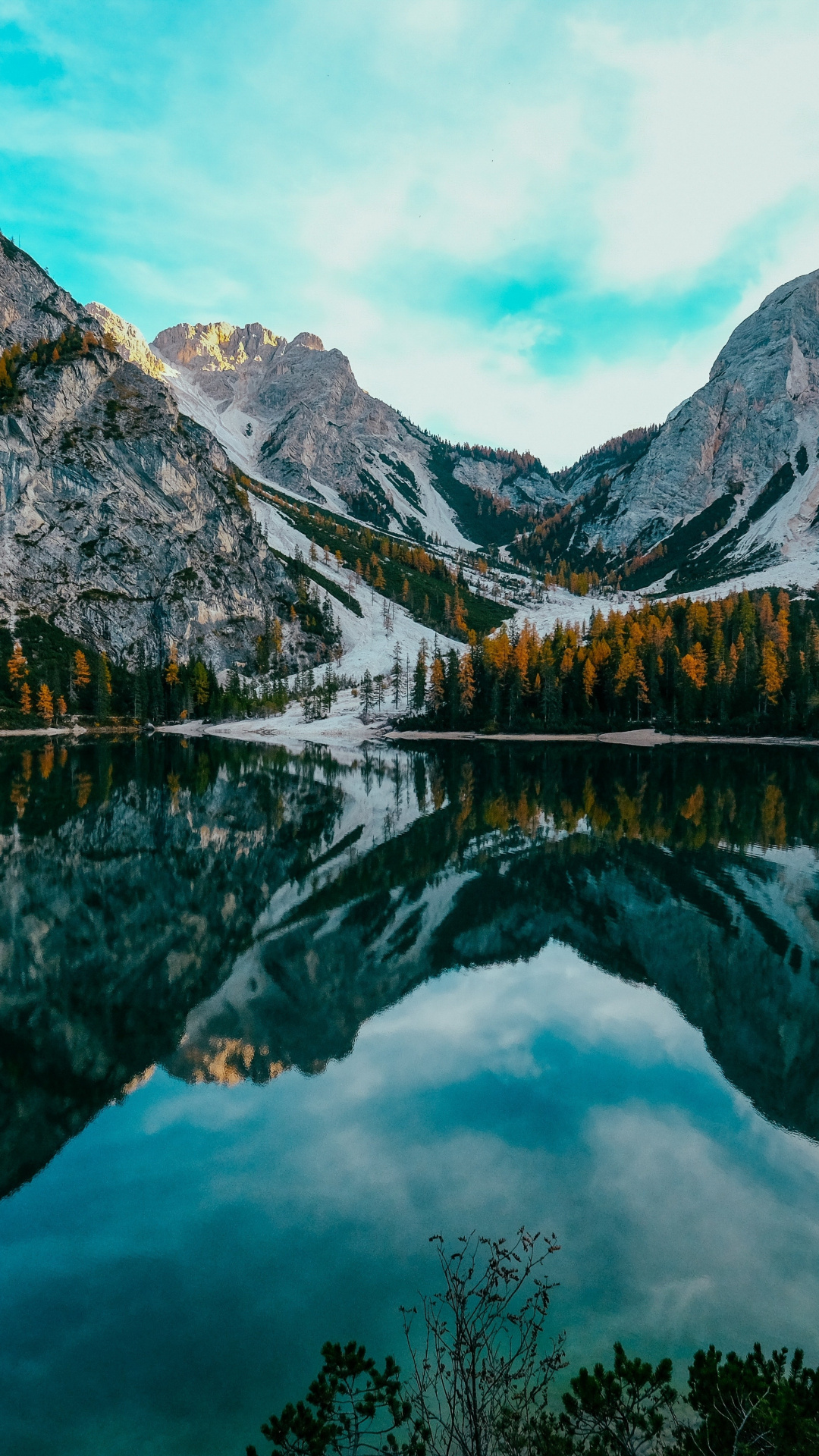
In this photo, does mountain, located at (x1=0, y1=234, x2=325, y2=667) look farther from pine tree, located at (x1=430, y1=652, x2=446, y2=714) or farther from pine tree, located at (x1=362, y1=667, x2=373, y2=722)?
pine tree, located at (x1=430, y1=652, x2=446, y2=714)

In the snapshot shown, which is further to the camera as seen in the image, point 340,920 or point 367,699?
point 367,699

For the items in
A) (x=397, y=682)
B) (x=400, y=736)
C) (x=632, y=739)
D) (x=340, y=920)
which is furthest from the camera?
(x=397, y=682)

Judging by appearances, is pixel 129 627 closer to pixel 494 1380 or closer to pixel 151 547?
pixel 151 547

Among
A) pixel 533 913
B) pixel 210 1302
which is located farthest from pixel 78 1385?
pixel 533 913

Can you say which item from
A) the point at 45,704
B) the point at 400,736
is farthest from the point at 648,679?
the point at 45,704

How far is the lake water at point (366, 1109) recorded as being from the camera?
9414 mm

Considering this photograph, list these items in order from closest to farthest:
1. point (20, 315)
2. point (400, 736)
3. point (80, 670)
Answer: point (400, 736)
point (80, 670)
point (20, 315)

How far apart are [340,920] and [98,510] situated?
176083 mm

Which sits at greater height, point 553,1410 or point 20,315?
point 20,315

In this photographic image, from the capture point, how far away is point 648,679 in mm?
119375

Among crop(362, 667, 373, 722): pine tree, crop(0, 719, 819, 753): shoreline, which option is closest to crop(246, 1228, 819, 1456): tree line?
crop(0, 719, 819, 753): shoreline

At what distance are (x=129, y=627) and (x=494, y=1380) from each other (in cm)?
18065

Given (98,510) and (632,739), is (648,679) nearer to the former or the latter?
(632,739)

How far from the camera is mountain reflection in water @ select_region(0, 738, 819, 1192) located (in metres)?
17.4
